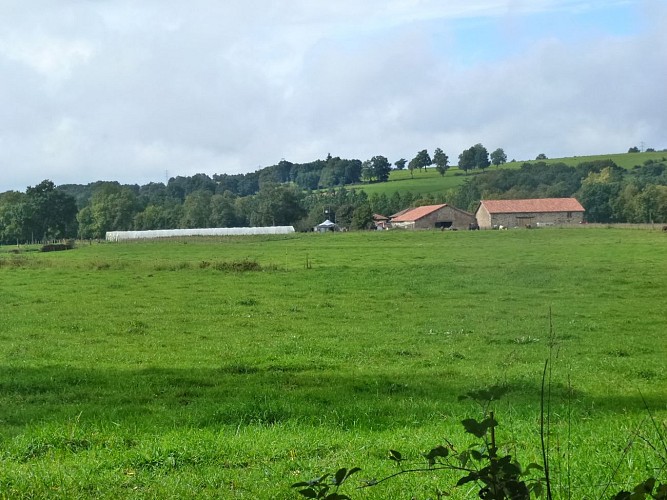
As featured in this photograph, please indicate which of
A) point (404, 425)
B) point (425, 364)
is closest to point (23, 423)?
point (404, 425)

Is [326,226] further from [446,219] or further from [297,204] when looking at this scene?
[446,219]

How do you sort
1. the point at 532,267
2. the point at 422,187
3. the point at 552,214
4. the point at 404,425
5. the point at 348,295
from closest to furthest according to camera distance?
1. the point at 404,425
2. the point at 348,295
3. the point at 532,267
4. the point at 552,214
5. the point at 422,187

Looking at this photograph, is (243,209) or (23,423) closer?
(23,423)

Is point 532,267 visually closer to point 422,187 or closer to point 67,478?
point 67,478

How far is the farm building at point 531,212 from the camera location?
77250mm

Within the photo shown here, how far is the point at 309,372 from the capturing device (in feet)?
41.1

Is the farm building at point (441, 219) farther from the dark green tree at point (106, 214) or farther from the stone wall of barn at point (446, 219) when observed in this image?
the dark green tree at point (106, 214)

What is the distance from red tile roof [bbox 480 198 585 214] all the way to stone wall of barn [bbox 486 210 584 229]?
48 cm

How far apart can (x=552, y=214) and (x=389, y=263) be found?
151 ft

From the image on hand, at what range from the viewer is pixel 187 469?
235 inches

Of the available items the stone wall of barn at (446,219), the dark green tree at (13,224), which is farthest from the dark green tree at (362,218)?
the dark green tree at (13,224)

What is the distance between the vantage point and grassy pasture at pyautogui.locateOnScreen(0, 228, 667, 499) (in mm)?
5965

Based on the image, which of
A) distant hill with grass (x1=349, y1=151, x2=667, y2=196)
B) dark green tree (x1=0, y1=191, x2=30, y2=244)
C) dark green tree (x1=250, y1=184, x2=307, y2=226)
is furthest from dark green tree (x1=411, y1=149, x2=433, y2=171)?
dark green tree (x1=0, y1=191, x2=30, y2=244)

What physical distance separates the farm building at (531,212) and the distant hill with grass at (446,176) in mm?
47941
